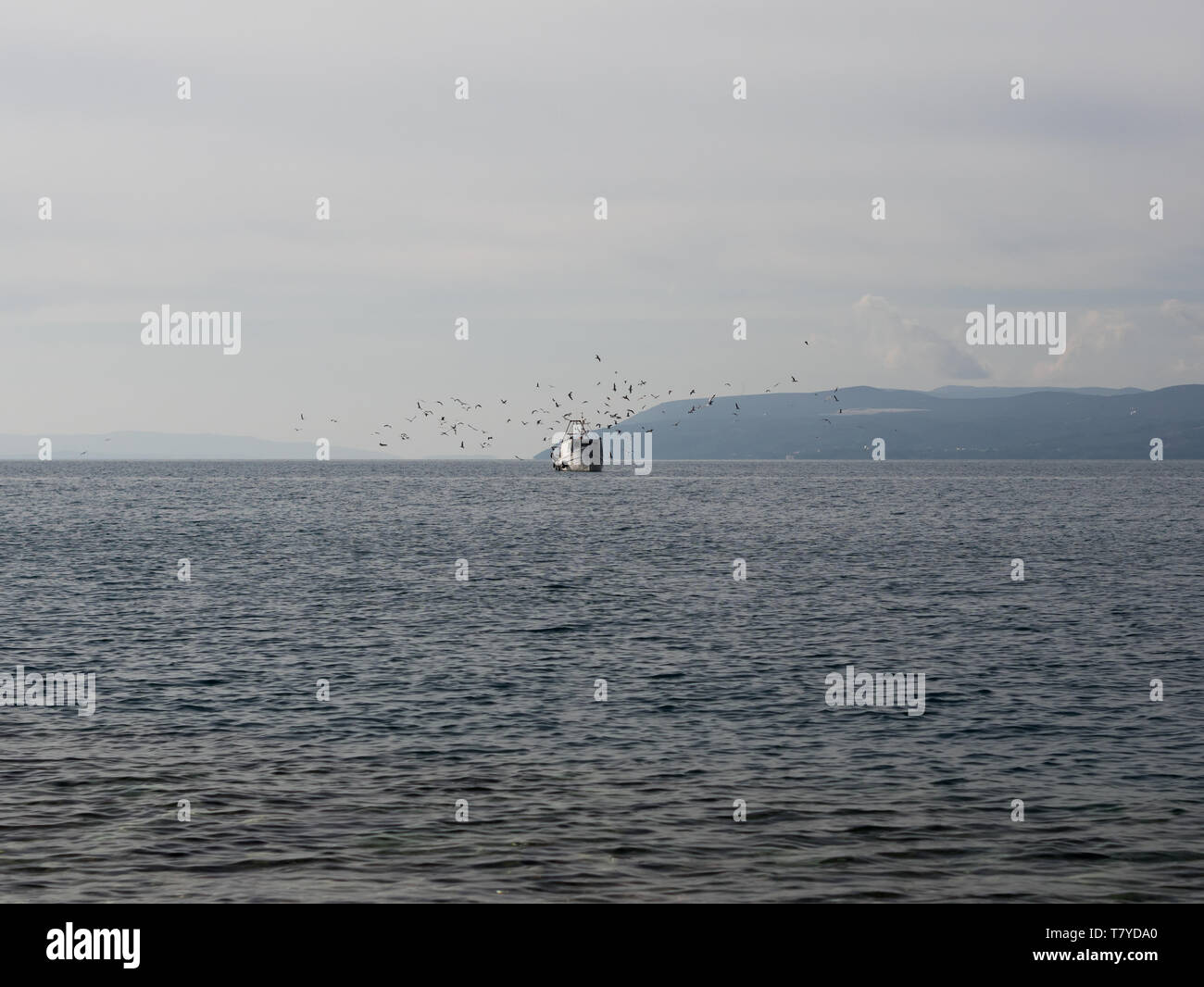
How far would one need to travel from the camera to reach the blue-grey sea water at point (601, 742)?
758 inches

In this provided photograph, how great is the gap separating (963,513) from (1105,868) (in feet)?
446

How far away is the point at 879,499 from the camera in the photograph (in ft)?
630

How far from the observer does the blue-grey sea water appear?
1925cm

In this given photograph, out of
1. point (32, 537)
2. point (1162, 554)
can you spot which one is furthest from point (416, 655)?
point (32, 537)

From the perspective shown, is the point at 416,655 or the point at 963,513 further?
the point at 963,513

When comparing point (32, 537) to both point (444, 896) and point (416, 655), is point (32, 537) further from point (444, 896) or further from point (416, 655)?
point (444, 896)

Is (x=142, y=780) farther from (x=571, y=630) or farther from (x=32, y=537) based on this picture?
(x=32, y=537)

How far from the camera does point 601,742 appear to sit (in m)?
28.6
